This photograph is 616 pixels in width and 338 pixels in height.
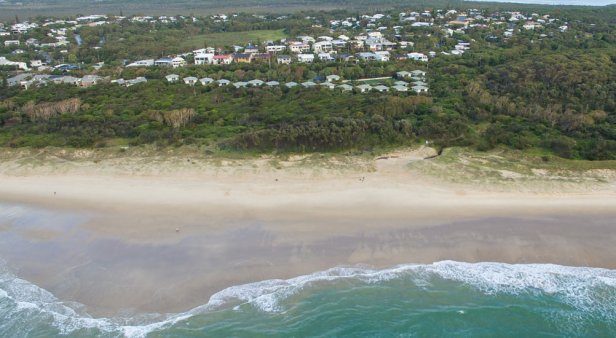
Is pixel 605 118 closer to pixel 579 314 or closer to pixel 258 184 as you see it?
pixel 579 314

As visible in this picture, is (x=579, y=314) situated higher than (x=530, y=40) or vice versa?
(x=530, y=40)

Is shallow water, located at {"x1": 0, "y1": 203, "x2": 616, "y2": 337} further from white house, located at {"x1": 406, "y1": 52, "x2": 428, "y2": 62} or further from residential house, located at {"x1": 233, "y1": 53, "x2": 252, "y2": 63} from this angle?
residential house, located at {"x1": 233, "y1": 53, "x2": 252, "y2": 63}

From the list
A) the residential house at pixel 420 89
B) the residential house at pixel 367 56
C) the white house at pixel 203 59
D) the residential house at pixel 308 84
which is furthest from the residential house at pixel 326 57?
the residential house at pixel 420 89

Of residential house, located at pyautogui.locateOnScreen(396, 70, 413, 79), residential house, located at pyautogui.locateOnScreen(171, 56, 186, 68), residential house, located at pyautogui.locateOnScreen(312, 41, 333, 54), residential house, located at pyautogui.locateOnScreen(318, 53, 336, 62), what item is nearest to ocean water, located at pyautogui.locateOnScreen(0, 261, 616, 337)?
residential house, located at pyautogui.locateOnScreen(396, 70, 413, 79)

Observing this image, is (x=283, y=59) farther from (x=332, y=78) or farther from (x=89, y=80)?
(x=89, y=80)

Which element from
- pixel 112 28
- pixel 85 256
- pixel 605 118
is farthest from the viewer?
pixel 112 28

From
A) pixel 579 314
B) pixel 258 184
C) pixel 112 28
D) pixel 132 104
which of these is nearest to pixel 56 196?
pixel 258 184
